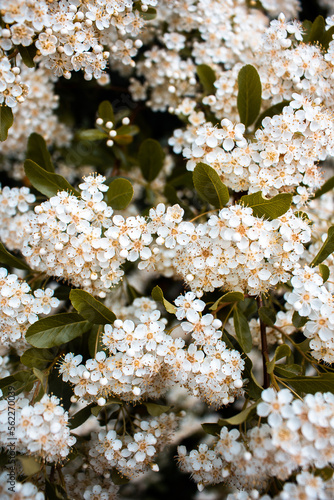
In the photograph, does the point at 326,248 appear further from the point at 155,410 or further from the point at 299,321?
the point at 155,410

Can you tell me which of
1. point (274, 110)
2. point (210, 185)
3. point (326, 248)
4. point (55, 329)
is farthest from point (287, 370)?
point (274, 110)

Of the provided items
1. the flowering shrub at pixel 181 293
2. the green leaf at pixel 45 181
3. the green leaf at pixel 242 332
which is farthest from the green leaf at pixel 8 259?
the green leaf at pixel 242 332

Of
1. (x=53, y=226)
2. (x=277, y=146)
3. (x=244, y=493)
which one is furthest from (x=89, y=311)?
(x=277, y=146)

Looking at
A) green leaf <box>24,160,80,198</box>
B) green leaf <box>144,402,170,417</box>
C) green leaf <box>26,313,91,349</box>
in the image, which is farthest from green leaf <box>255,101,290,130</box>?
green leaf <box>144,402,170,417</box>

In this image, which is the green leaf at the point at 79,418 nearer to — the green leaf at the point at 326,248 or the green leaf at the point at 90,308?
the green leaf at the point at 90,308

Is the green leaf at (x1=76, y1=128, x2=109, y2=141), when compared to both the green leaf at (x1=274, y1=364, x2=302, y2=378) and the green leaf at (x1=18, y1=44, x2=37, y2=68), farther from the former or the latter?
the green leaf at (x1=274, y1=364, x2=302, y2=378)

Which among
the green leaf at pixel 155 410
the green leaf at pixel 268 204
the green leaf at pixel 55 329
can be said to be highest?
the green leaf at pixel 268 204

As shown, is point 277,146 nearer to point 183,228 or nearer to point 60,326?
point 183,228
